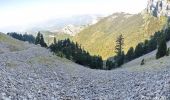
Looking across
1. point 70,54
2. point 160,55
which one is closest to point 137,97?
point 160,55

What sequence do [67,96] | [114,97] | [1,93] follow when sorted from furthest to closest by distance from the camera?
[67,96] < [114,97] < [1,93]

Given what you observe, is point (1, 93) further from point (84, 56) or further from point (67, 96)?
point (84, 56)

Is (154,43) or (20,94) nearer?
(20,94)

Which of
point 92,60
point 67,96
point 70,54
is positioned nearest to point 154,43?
point 92,60

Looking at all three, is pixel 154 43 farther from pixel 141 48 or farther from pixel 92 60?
pixel 92 60

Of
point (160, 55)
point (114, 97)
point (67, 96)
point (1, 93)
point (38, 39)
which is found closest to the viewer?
point (1, 93)

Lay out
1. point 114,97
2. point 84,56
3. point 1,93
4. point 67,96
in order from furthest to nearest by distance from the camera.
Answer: point 84,56 → point 67,96 → point 114,97 → point 1,93

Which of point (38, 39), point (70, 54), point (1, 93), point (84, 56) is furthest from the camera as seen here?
point (38, 39)

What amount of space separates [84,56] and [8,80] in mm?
105924

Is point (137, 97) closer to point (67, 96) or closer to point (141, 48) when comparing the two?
point (67, 96)

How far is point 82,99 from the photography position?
33.3 metres

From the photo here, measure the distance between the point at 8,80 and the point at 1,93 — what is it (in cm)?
644

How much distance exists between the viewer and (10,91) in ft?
92.0

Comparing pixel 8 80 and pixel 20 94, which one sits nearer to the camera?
pixel 20 94
